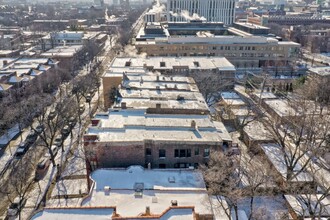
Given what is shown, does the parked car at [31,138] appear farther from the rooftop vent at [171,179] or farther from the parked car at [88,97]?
the rooftop vent at [171,179]

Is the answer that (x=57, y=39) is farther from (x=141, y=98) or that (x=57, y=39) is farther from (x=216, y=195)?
(x=216, y=195)

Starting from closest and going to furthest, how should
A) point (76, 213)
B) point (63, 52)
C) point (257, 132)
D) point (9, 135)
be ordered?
point (76, 213) < point (257, 132) < point (9, 135) < point (63, 52)

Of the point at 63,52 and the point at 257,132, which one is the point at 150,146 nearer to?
the point at 257,132

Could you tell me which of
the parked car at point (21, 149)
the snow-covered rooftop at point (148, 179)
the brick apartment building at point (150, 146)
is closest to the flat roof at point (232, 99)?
the brick apartment building at point (150, 146)

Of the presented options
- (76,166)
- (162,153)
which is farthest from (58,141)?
(162,153)

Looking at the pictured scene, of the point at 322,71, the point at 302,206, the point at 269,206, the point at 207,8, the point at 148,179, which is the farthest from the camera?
the point at 207,8

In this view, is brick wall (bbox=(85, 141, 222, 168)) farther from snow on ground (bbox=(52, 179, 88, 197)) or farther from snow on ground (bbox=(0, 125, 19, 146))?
snow on ground (bbox=(0, 125, 19, 146))

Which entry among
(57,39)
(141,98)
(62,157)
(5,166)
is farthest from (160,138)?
(57,39)
